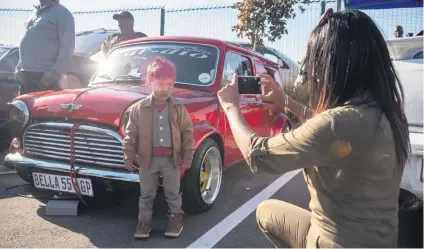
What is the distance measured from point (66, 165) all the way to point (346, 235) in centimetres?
262

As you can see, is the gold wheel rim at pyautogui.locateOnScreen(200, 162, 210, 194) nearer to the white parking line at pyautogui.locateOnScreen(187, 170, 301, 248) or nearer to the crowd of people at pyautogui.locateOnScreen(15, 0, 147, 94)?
the white parking line at pyautogui.locateOnScreen(187, 170, 301, 248)

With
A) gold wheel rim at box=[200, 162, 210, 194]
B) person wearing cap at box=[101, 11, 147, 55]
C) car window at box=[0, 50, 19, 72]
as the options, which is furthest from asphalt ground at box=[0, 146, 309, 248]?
person wearing cap at box=[101, 11, 147, 55]

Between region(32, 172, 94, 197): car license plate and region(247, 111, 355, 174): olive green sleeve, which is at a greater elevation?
region(247, 111, 355, 174): olive green sleeve

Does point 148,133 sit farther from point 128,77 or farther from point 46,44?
point 46,44

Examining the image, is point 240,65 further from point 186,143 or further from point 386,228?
point 386,228

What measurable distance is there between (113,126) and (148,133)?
1.09 ft

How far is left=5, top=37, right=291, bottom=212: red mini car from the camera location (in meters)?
3.39

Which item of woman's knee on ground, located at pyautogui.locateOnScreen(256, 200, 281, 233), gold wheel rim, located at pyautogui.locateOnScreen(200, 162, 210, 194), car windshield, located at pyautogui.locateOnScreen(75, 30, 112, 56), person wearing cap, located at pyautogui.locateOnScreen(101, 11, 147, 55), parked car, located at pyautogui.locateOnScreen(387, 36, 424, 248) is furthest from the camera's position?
car windshield, located at pyautogui.locateOnScreen(75, 30, 112, 56)

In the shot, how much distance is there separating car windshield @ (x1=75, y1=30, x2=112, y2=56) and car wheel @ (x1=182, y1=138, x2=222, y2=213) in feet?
20.9

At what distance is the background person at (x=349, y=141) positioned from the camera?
1.53 metres

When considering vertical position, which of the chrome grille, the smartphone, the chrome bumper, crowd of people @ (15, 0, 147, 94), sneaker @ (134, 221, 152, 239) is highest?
crowd of people @ (15, 0, 147, 94)

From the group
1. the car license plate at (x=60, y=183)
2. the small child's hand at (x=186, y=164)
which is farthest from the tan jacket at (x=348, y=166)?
the car license plate at (x=60, y=183)

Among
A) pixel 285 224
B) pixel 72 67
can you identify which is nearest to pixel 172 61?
pixel 285 224

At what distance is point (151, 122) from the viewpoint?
10.6 ft
